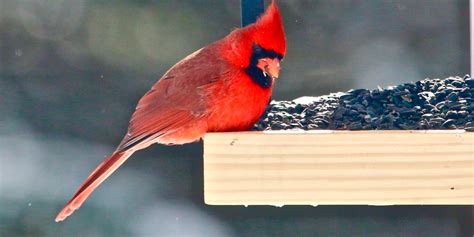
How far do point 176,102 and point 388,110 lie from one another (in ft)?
1.89

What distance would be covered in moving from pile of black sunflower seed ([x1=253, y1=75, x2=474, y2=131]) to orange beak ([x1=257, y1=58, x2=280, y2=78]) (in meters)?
0.14

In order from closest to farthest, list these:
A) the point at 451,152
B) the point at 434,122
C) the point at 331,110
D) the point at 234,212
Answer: the point at 451,152, the point at 434,122, the point at 331,110, the point at 234,212

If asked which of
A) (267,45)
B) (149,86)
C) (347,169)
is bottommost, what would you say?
(347,169)

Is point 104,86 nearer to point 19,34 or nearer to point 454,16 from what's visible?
point 19,34

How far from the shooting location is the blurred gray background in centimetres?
392

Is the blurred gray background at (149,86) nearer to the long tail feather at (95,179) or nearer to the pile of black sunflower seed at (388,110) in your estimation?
the pile of black sunflower seed at (388,110)

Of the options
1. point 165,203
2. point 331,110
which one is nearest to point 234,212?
point 165,203

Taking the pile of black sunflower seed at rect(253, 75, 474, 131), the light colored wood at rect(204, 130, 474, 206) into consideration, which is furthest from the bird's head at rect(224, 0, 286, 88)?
the light colored wood at rect(204, 130, 474, 206)

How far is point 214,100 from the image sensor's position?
2.62 metres

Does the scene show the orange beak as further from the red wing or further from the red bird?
the red wing

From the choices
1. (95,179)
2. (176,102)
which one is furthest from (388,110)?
(95,179)

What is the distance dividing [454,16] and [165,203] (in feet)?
4.80

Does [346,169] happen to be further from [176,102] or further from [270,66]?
[176,102]

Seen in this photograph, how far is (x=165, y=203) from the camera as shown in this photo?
395 centimetres
